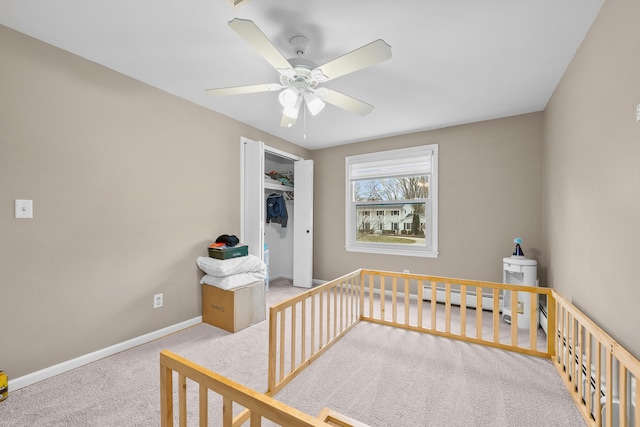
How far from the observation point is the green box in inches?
110

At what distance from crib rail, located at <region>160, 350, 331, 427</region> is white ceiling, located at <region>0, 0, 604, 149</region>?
5.80 ft

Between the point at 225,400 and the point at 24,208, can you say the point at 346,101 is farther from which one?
the point at 24,208

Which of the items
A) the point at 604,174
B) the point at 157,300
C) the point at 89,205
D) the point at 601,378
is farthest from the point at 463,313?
the point at 89,205

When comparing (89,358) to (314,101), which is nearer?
(314,101)

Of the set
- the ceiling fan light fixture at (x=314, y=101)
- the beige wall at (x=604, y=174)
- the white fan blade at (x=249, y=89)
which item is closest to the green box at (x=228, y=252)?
the white fan blade at (x=249, y=89)

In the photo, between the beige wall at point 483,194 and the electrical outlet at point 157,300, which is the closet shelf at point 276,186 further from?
the electrical outlet at point 157,300

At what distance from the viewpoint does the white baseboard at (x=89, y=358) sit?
5.85 ft

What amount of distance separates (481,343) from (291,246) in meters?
3.24

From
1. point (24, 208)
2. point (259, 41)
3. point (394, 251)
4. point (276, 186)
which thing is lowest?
point (394, 251)

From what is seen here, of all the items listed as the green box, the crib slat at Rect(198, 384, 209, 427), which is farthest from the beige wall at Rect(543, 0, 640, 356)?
the green box

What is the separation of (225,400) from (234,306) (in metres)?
1.84

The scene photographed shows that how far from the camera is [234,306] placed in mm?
2625

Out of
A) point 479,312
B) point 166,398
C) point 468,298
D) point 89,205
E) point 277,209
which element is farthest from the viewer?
point 277,209

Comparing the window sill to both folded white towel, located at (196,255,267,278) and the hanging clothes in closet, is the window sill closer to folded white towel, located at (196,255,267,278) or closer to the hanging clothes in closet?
the hanging clothes in closet
